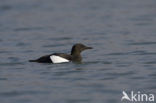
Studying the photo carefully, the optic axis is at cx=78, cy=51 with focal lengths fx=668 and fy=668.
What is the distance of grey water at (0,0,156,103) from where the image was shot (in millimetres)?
14305

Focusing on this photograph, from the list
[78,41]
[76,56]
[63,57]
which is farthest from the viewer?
[78,41]

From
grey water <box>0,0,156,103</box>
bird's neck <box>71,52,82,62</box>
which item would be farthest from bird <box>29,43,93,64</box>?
grey water <box>0,0,156,103</box>

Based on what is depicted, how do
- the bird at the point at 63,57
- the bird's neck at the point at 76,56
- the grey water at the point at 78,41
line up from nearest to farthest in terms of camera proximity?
the grey water at the point at 78,41, the bird at the point at 63,57, the bird's neck at the point at 76,56

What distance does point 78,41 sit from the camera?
21469 mm

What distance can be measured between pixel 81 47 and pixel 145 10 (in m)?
10.9

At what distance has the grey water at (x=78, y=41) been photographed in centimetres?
1430

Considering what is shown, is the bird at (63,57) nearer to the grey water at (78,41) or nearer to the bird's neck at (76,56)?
the bird's neck at (76,56)

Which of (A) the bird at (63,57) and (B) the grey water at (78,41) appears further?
(A) the bird at (63,57)

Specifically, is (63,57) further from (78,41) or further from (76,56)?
(78,41)

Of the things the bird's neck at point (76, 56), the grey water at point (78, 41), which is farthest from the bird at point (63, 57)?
the grey water at point (78, 41)

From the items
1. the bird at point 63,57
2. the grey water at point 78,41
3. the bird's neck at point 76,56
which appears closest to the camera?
the grey water at point 78,41

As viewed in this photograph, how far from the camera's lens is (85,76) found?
15805 millimetres

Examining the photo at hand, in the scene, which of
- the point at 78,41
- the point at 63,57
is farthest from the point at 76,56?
the point at 78,41

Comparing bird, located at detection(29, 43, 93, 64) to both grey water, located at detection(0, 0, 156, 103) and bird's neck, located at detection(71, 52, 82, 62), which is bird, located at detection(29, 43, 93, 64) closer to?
bird's neck, located at detection(71, 52, 82, 62)
